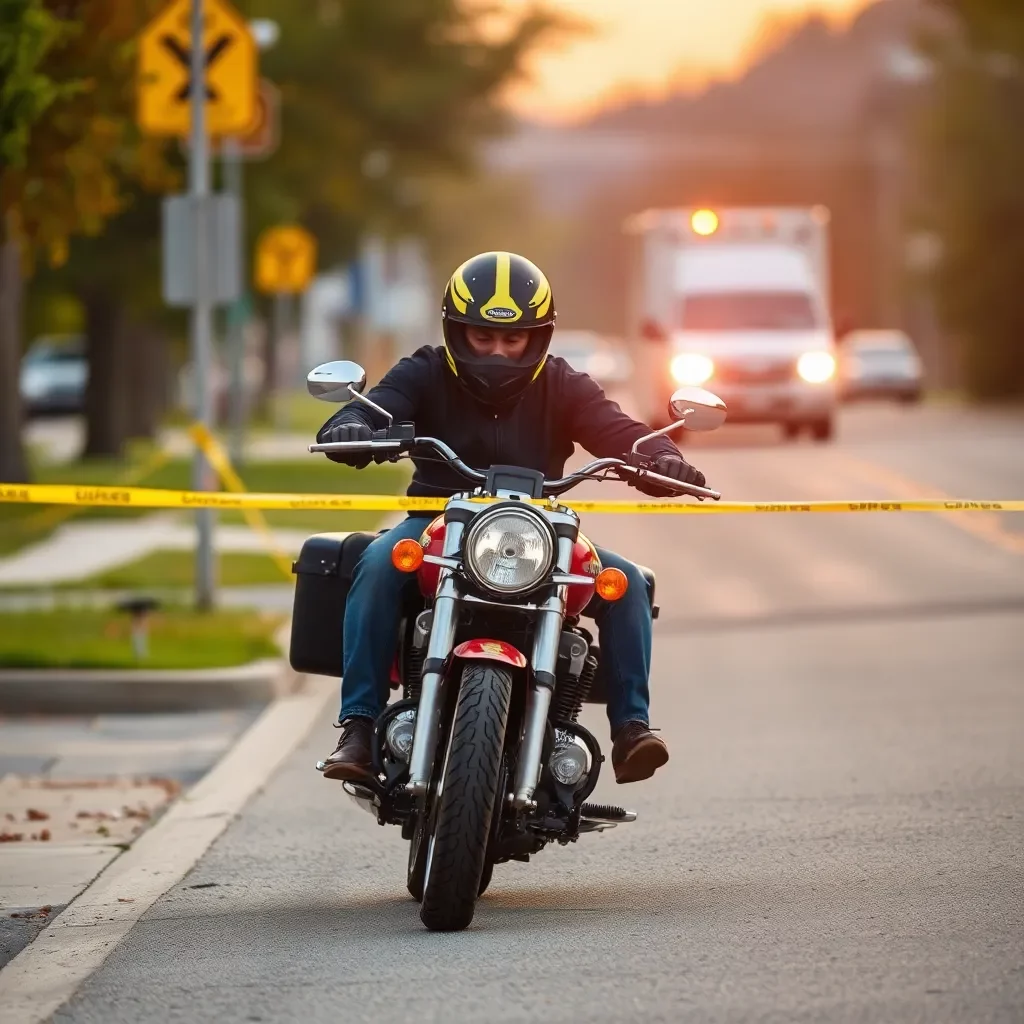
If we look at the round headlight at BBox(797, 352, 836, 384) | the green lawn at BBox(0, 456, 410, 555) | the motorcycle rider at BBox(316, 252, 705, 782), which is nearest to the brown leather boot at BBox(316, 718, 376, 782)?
the motorcycle rider at BBox(316, 252, 705, 782)

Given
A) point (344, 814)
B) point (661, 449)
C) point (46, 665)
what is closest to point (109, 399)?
point (46, 665)

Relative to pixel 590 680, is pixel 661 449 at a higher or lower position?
higher

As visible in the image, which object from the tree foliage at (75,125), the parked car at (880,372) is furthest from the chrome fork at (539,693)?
the parked car at (880,372)

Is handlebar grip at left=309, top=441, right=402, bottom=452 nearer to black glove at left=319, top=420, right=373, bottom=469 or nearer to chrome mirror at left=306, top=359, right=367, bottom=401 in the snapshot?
black glove at left=319, top=420, right=373, bottom=469

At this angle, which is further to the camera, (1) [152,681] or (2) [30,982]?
(1) [152,681]

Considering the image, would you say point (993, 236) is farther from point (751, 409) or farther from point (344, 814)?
point (344, 814)

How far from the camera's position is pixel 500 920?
7281 mm

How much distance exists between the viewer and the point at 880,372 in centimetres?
5644

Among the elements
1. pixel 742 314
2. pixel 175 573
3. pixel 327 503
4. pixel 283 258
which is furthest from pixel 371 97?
pixel 327 503

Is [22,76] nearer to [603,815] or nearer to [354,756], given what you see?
[354,756]

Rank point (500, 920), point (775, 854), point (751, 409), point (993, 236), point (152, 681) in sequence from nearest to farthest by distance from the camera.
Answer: point (500, 920) < point (775, 854) < point (152, 681) < point (751, 409) < point (993, 236)

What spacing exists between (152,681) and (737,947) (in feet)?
22.0

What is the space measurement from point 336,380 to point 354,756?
41.3 inches

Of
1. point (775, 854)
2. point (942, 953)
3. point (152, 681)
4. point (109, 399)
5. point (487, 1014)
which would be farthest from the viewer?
point (109, 399)
